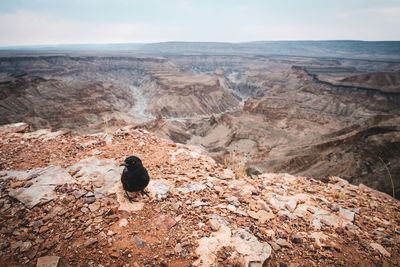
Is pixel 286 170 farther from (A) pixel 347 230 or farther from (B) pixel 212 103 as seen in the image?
(B) pixel 212 103

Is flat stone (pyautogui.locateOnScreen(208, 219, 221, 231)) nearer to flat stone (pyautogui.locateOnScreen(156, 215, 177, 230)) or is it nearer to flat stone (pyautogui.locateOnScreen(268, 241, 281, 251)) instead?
flat stone (pyautogui.locateOnScreen(156, 215, 177, 230))

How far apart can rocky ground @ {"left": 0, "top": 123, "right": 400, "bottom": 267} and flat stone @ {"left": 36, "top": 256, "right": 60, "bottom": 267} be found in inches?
0.5

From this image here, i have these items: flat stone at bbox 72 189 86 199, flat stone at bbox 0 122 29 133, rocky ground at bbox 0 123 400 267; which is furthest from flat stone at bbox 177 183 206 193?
flat stone at bbox 0 122 29 133

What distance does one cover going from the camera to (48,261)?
2166 mm

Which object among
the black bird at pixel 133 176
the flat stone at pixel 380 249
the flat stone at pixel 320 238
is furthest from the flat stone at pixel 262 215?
the black bird at pixel 133 176

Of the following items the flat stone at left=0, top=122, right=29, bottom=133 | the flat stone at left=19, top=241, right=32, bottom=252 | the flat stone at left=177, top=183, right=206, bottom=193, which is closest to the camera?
the flat stone at left=19, top=241, right=32, bottom=252

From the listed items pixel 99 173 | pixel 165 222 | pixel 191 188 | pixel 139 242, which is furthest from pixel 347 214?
pixel 99 173

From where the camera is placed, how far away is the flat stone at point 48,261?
2.12 m

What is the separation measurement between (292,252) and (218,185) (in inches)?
71.3

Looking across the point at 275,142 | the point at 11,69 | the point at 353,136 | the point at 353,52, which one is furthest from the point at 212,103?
the point at 353,52

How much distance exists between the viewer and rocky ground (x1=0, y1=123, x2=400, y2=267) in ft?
7.88

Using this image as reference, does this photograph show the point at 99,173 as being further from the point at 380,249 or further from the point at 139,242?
the point at 380,249

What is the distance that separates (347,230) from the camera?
3.23m

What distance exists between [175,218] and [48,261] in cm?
163
